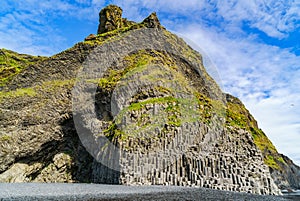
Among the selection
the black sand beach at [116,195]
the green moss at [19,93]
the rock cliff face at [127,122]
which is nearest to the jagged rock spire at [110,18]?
the rock cliff face at [127,122]

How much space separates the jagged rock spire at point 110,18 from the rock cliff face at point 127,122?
16.0 metres

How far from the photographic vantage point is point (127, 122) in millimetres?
37625

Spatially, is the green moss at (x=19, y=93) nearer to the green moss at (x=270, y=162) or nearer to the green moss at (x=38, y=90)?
the green moss at (x=38, y=90)

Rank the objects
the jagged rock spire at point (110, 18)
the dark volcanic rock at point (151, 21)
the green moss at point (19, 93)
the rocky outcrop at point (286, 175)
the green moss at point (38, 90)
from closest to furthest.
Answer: the green moss at point (19, 93) → the green moss at point (38, 90) → the dark volcanic rock at point (151, 21) → the rocky outcrop at point (286, 175) → the jagged rock spire at point (110, 18)

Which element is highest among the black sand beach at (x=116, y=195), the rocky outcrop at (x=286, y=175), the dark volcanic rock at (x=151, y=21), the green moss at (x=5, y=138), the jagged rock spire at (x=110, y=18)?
the jagged rock spire at (x=110, y=18)

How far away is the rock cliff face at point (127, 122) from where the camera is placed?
32.9 m

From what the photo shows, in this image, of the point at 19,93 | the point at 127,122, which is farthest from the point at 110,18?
the point at 127,122

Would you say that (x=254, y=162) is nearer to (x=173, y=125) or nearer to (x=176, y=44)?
(x=173, y=125)

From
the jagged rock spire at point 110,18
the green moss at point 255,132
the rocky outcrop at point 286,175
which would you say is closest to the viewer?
the green moss at point 255,132

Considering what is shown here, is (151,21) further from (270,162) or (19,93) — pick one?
(270,162)

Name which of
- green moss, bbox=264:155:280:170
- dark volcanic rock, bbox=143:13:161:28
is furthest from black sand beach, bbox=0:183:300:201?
green moss, bbox=264:155:280:170

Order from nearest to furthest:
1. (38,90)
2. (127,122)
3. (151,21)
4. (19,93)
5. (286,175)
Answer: (127,122) → (19,93) → (38,90) → (151,21) → (286,175)

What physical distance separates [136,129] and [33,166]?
23.6 meters

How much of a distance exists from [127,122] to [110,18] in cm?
5137
